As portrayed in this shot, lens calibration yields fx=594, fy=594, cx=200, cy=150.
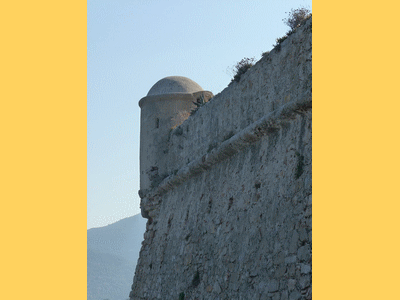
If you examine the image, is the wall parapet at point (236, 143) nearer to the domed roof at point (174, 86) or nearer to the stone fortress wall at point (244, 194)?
the stone fortress wall at point (244, 194)

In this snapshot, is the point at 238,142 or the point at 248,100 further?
the point at 248,100

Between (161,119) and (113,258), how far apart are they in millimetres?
135635

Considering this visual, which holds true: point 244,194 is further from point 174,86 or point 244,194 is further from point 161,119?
point 174,86

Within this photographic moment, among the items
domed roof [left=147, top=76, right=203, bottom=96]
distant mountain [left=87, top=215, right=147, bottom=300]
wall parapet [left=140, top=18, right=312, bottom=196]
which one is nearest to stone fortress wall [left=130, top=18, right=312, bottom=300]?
wall parapet [left=140, top=18, right=312, bottom=196]

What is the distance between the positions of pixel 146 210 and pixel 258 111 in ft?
19.2

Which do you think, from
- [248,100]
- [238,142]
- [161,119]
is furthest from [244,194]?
[161,119]

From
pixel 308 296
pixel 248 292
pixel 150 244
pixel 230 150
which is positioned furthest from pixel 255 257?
pixel 150 244

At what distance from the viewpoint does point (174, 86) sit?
14.0m

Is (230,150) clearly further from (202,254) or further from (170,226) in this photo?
(170,226)

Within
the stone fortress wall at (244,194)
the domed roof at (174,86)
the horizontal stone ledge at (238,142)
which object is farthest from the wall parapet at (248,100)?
the domed roof at (174,86)

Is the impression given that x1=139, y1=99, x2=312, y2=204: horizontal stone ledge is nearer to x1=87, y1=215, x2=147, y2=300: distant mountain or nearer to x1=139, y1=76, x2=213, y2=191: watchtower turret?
x1=139, y1=76, x2=213, y2=191: watchtower turret

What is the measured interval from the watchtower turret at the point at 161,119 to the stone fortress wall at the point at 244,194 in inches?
19.1

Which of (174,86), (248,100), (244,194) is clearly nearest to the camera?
(244,194)

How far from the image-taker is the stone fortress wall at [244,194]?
24.7ft
